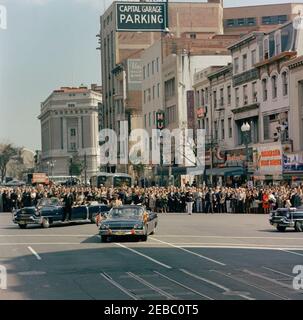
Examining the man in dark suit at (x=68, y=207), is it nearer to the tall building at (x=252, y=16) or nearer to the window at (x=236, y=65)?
the window at (x=236, y=65)

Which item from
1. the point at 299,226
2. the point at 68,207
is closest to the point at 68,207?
the point at 68,207

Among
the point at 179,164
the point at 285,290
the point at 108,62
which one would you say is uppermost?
the point at 108,62

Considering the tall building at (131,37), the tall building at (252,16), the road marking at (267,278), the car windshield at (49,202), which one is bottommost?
the road marking at (267,278)

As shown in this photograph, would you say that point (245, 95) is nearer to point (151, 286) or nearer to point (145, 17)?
point (145, 17)

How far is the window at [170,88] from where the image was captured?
255ft

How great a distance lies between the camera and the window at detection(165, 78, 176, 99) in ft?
255

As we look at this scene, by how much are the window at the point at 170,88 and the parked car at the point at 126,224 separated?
52.1 metres

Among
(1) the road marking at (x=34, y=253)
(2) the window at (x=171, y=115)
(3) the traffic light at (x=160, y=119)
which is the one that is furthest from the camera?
(3) the traffic light at (x=160, y=119)

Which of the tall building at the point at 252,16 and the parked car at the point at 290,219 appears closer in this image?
the parked car at the point at 290,219

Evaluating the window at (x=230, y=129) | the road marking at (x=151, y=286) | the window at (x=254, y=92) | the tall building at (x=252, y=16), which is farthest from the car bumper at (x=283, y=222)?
the tall building at (x=252, y=16)

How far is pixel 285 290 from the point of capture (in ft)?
43.2
